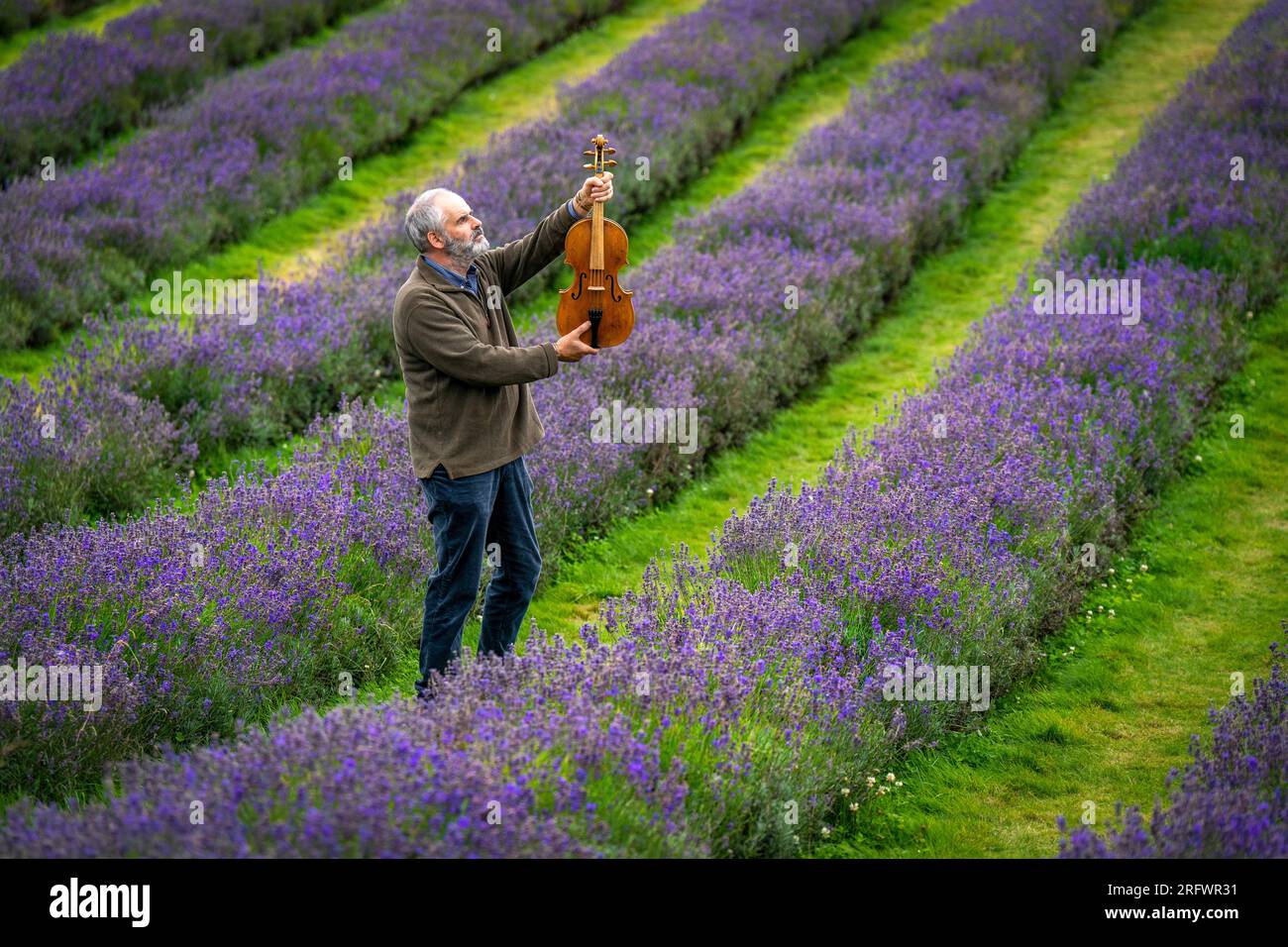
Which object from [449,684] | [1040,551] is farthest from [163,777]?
[1040,551]

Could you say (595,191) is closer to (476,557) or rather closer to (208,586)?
(476,557)

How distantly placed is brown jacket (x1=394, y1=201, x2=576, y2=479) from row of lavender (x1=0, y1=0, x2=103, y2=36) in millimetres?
13324

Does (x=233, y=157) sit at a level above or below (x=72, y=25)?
below

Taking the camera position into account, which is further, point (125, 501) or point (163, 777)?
point (125, 501)

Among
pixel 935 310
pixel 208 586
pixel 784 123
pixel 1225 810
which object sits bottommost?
pixel 1225 810

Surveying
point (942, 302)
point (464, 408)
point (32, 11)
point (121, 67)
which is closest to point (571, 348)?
A: point (464, 408)

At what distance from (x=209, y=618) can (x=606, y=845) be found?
2027mm

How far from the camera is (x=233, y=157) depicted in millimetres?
10305

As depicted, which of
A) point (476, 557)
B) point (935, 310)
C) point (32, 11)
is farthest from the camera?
point (32, 11)

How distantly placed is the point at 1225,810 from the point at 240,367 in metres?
5.78

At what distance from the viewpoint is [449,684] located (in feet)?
11.4

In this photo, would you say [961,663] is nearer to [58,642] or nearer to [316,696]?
[316,696]

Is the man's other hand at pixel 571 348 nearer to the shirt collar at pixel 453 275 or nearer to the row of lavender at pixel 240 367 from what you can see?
the shirt collar at pixel 453 275

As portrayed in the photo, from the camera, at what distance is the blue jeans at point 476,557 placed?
4.02m
